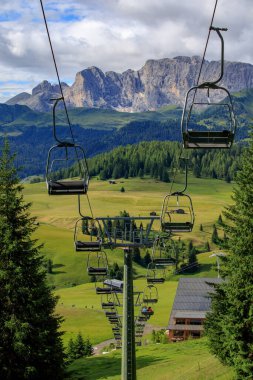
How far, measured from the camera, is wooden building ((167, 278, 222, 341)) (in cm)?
6888

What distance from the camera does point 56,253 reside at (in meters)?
162

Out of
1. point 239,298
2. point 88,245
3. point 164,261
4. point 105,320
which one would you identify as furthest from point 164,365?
point 105,320

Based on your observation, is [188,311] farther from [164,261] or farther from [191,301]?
[164,261]

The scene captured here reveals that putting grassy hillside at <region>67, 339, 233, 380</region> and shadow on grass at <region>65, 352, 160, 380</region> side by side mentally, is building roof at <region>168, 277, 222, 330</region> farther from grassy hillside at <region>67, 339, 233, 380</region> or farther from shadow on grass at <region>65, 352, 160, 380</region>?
shadow on grass at <region>65, 352, 160, 380</region>

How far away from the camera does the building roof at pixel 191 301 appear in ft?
234

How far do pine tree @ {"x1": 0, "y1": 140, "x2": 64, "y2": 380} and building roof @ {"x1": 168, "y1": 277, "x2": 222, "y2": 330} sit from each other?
1429 inches

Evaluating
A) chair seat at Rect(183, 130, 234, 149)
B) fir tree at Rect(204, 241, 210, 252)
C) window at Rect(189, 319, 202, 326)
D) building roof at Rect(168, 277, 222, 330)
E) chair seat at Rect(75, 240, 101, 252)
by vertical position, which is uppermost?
chair seat at Rect(183, 130, 234, 149)

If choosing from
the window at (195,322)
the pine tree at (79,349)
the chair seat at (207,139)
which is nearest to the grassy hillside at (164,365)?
the pine tree at (79,349)

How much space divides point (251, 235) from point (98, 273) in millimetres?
10035

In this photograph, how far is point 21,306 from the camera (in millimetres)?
33812

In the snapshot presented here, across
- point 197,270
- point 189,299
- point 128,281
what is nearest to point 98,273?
point 128,281

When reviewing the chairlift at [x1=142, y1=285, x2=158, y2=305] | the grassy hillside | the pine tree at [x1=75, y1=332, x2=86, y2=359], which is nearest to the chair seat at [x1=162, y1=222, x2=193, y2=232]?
the grassy hillside

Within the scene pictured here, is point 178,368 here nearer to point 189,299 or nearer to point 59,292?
point 189,299

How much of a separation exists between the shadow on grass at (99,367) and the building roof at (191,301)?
902 inches
